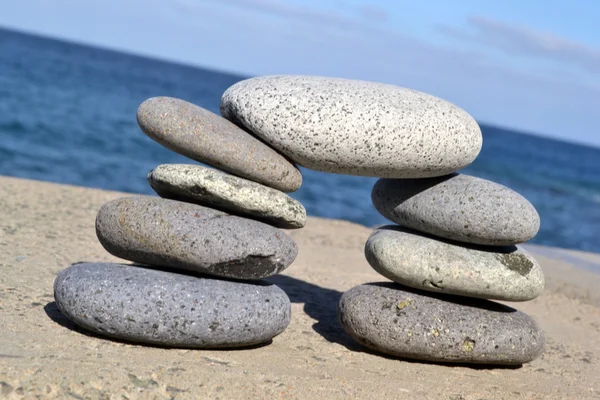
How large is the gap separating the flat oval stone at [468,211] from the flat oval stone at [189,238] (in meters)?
1.17

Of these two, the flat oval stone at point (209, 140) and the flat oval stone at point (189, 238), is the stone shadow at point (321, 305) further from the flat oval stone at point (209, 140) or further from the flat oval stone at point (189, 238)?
the flat oval stone at point (209, 140)

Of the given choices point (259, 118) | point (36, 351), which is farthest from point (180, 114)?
point (36, 351)

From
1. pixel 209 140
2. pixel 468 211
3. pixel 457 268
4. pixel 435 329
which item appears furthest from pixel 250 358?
pixel 468 211

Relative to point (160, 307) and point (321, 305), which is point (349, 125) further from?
point (321, 305)

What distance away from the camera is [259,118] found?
534 cm

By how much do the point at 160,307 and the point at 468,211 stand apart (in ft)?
7.67

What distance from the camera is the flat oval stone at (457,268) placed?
558cm

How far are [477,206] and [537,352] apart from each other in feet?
4.05

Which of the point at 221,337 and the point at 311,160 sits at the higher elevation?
the point at 311,160

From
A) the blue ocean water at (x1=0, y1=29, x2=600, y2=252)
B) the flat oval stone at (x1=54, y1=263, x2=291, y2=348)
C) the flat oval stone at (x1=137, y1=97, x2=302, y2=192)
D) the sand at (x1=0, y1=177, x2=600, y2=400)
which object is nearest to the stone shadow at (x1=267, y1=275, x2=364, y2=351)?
the sand at (x1=0, y1=177, x2=600, y2=400)

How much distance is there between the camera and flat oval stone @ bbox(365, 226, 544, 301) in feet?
18.3

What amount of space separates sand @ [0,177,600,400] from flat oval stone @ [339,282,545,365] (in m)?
0.14

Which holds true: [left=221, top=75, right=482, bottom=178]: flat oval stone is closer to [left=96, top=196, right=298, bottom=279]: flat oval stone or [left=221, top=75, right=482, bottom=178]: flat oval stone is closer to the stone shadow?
[left=96, top=196, right=298, bottom=279]: flat oval stone

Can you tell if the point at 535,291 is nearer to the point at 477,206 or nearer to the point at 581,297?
the point at 477,206
